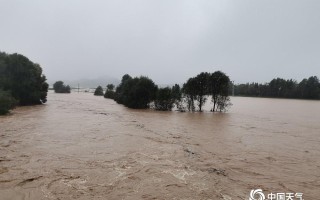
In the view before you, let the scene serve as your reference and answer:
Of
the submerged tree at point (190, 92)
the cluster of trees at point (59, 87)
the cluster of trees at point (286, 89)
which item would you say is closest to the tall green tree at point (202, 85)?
the submerged tree at point (190, 92)

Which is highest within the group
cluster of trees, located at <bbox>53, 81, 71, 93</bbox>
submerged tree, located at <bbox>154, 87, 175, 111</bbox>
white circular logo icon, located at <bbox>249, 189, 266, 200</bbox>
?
cluster of trees, located at <bbox>53, 81, 71, 93</bbox>

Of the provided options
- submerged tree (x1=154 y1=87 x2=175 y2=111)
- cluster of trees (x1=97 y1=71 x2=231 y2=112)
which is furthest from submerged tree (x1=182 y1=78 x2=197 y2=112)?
submerged tree (x1=154 y1=87 x2=175 y2=111)

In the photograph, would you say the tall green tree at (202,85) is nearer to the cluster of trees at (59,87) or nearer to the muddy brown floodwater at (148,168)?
the muddy brown floodwater at (148,168)

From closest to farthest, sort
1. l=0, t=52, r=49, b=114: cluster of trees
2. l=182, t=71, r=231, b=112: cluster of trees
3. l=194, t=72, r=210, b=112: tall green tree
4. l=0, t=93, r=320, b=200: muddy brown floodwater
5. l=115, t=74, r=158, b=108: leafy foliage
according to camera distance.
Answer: l=0, t=93, r=320, b=200: muddy brown floodwater < l=0, t=52, r=49, b=114: cluster of trees < l=182, t=71, r=231, b=112: cluster of trees < l=194, t=72, r=210, b=112: tall green tree < l=115, t=74, r=158, b=108: leafy foliage

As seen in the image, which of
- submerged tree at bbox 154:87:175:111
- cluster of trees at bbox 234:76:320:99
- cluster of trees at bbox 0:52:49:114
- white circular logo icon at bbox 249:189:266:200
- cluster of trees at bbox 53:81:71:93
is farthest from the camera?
cluster of trees at bbox 53:81:71:93

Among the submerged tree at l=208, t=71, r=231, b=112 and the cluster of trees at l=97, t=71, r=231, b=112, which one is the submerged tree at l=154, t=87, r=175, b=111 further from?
the submerged tree at l=208, t=71, r=231, b=112

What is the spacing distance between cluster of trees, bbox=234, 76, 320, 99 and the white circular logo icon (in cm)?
8731

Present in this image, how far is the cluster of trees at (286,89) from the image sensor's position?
83.6 metres

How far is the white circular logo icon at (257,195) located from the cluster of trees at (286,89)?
87310 mm

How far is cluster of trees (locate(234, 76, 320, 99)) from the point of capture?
3290 inches

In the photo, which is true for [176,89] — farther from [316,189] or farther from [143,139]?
[316,189]

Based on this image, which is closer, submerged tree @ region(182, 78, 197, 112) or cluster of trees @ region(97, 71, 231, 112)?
cluster of trees @ region(97, 71, 231, 112)

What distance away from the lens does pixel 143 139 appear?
15.2 metres

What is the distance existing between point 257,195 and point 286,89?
306 feet
